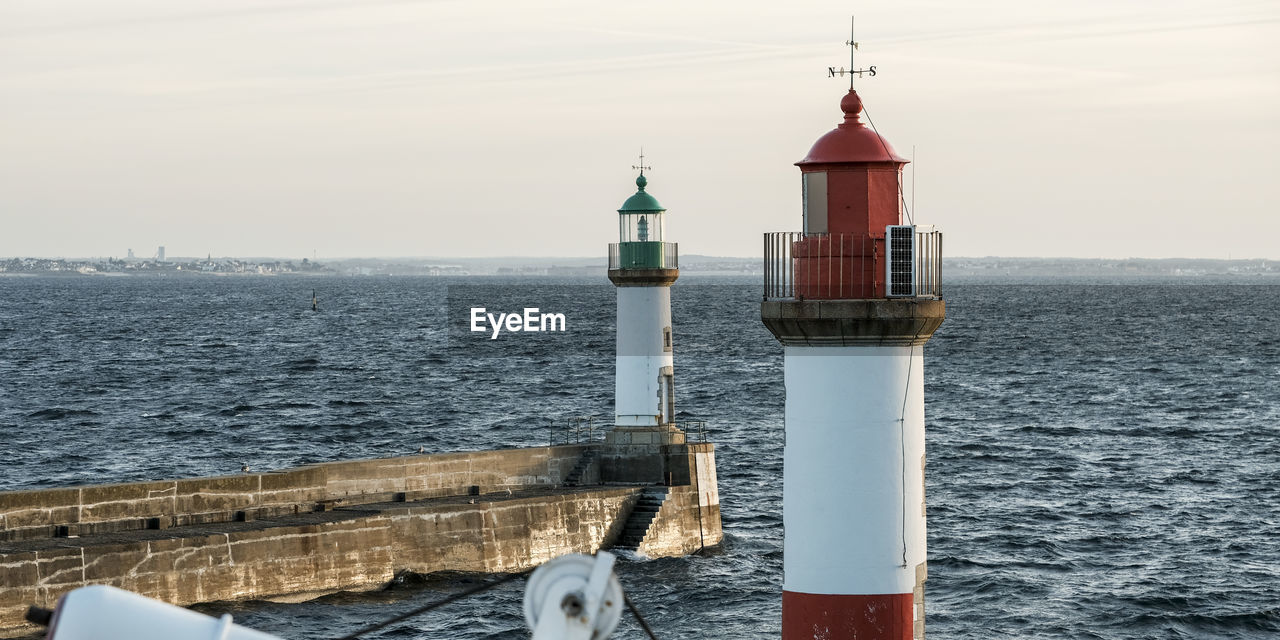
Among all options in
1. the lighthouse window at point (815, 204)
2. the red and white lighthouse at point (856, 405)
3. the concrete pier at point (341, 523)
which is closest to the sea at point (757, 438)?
the concrete pier at point (341, 523)

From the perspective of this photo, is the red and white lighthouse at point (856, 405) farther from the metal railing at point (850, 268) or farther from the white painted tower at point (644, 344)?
the white painted tower at point (644, 344)

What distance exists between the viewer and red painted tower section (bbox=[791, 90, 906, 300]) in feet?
32.3

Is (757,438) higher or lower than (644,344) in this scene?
lower

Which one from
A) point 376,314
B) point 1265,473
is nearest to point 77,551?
point 1265,473

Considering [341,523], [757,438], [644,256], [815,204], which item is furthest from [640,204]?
[815,204]

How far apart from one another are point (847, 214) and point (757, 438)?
42349mm

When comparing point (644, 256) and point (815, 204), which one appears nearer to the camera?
point (815, 204)

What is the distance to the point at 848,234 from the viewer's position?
988cm

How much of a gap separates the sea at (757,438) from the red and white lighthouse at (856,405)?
15310 mm

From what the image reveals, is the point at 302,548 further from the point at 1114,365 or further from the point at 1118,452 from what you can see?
the point at 1114,365

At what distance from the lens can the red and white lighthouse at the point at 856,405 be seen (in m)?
9.64

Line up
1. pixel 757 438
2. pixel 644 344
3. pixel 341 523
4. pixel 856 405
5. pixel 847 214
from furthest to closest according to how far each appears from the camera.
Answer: pixel 757 438 → pixel 644 344 → pixel 341 523 → pixel 847 214 → pixel 856 405

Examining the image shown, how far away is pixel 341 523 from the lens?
2622cm

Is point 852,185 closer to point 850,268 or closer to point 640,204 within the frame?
point 850,268
